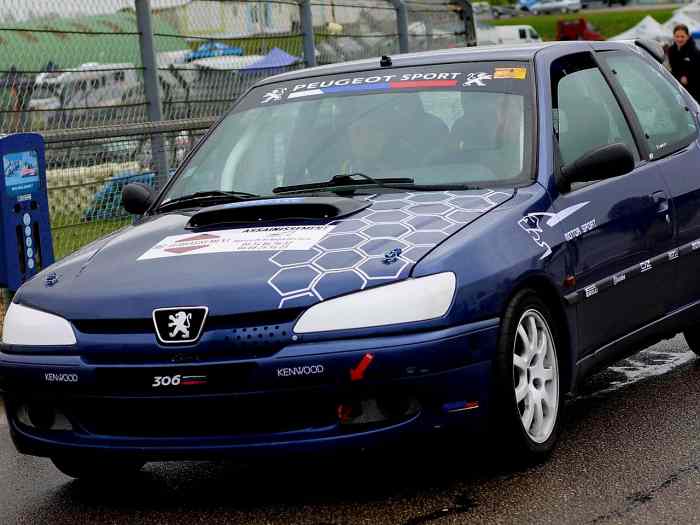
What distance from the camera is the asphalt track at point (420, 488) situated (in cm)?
471

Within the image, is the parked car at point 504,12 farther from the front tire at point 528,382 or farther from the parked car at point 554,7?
the front tire at point 528,382

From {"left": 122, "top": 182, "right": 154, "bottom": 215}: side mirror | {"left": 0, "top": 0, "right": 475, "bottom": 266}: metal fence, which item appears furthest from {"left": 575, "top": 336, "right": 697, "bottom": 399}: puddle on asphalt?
{"left": 0, "top": 0, "right": 475, "bottom": 266}: metal fence

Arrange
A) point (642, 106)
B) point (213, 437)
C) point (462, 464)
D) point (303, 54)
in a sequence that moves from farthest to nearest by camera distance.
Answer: point (303, 54)
point (642, 106)
point (462, 464)
point (213, 437)

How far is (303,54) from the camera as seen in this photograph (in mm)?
12797

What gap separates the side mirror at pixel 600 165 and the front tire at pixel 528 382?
0.64 m

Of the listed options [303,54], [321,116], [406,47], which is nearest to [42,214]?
[321,116]

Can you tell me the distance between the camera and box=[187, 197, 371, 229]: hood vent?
531 centimetres

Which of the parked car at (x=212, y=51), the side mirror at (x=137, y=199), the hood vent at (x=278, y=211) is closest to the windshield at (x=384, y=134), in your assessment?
the side mirror at (x=137, y=199)

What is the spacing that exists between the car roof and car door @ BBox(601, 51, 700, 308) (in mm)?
361

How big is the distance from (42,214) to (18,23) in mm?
1614

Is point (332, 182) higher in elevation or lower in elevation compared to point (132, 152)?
higher

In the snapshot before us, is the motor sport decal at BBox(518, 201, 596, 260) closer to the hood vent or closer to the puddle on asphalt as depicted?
the hood vent

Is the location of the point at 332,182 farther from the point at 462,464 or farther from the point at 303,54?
the point at 303,54

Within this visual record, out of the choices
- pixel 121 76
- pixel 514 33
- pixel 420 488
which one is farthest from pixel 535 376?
pixel 514 33
